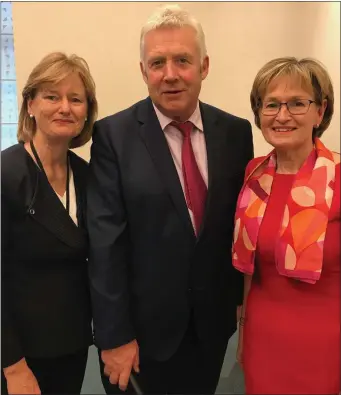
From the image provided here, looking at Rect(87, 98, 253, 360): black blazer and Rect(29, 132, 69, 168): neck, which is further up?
Rect(29, 132, 69, 168): neck

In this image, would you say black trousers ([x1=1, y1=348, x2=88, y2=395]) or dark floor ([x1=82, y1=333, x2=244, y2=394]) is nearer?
black trousers ([x1=1, y1=348, x2=88, y2=395])

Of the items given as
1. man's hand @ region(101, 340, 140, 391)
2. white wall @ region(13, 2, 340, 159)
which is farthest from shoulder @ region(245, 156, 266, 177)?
man's hand @ region(101, 340, 140, 391)

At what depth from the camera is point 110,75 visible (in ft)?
6.40

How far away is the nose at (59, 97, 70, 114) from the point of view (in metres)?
1.21

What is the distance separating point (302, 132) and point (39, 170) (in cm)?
→ 82

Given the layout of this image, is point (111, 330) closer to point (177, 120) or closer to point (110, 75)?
point (177, 120)

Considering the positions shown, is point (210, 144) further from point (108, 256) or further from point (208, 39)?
point (208, 39)

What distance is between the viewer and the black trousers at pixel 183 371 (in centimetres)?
141

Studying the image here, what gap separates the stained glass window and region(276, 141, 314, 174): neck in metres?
1.29

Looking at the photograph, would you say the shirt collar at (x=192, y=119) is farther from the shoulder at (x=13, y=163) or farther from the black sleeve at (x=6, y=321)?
the black sleeve at (x=6, y=321)

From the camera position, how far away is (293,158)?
122 cm

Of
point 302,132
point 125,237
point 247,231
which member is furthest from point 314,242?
point 125,237

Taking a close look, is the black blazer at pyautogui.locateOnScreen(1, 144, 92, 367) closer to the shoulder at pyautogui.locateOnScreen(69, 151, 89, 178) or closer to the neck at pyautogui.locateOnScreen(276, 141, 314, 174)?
the shoulder at pyautogui.locateOnScreen(69, 151, 89, 178)

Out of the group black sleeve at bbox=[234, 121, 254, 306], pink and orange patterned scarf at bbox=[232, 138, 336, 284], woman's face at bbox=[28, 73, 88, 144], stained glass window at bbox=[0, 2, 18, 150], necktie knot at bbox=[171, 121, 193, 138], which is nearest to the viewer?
pink and orange patterned scarf at bbox=[232, 138, 336, 284]
